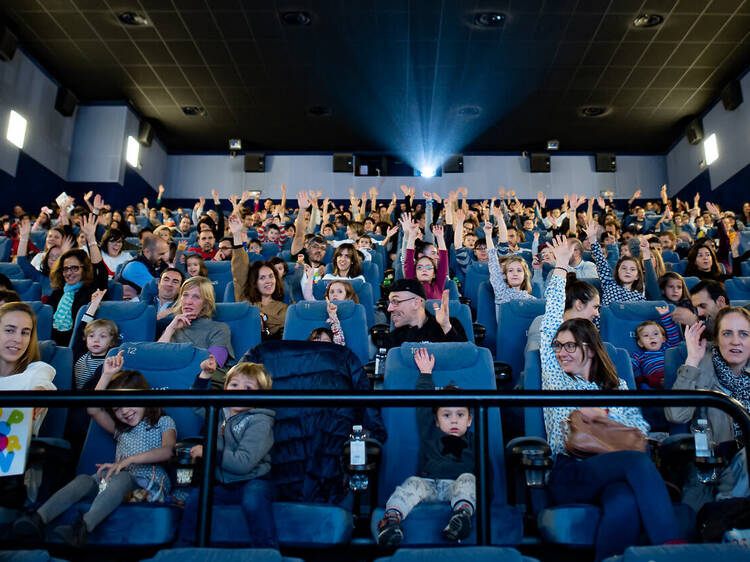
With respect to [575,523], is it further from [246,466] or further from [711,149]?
[711,149]

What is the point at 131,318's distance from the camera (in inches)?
115

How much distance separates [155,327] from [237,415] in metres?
1.26

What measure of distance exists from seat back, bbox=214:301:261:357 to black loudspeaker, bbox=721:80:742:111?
8.28m

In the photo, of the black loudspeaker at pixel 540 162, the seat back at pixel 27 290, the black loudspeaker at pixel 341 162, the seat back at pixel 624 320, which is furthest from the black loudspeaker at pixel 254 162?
the seat back at pixel 624 320

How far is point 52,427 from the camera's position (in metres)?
2.15

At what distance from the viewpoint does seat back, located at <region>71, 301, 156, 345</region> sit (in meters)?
2.87

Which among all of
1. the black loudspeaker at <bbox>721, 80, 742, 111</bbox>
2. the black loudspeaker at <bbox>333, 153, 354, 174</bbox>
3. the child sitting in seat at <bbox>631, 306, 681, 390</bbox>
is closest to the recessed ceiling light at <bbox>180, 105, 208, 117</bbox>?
the black loudspeaker at <bbox>333, 153, 354, 174</bbox>

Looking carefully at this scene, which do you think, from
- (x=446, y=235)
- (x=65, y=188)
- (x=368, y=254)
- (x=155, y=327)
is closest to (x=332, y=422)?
(x=155, y=327)

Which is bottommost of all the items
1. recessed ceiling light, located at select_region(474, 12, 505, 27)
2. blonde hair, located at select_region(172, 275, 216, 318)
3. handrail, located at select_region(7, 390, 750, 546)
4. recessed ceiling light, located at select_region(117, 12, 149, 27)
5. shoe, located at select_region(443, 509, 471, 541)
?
shoe, located at select_region(443, 509, 471, 541)

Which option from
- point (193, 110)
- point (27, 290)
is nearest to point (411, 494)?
point (27, 290)

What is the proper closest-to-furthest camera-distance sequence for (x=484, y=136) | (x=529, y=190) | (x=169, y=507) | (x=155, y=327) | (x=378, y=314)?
(x=169, y=507) → (x=155, y=327) → (x=378, y=314) → (x=484, y=136) → (x=529, y=190)

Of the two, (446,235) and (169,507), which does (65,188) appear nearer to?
(446,235)

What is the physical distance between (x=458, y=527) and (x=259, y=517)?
530 mm

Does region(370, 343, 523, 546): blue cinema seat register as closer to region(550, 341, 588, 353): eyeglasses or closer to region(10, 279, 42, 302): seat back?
region(550, 341, 588, 353): eyeglasses
